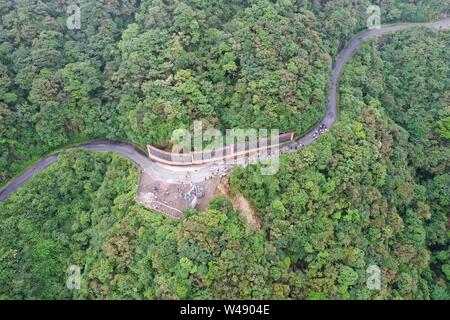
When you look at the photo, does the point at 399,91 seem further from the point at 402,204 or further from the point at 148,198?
the point at 148,198

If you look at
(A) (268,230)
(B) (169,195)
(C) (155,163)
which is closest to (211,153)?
(B) (169,195)

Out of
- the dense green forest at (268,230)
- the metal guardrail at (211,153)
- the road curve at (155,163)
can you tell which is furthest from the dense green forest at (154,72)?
the dense green forest at (268,230)

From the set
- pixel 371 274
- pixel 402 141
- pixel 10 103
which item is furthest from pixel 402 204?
pixel 10 103

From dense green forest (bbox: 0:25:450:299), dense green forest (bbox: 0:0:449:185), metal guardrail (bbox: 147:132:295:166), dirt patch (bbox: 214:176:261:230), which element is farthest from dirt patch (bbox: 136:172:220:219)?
dense green forest (bbox: 0:0:449:185)

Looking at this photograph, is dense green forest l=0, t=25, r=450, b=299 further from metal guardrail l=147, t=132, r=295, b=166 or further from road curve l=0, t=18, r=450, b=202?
metal guardrail l=147, t=132, r=295, b=166

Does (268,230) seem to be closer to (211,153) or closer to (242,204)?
(242,204)

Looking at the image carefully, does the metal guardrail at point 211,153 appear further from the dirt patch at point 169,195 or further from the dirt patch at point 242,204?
the dirt patch at point 242,204
